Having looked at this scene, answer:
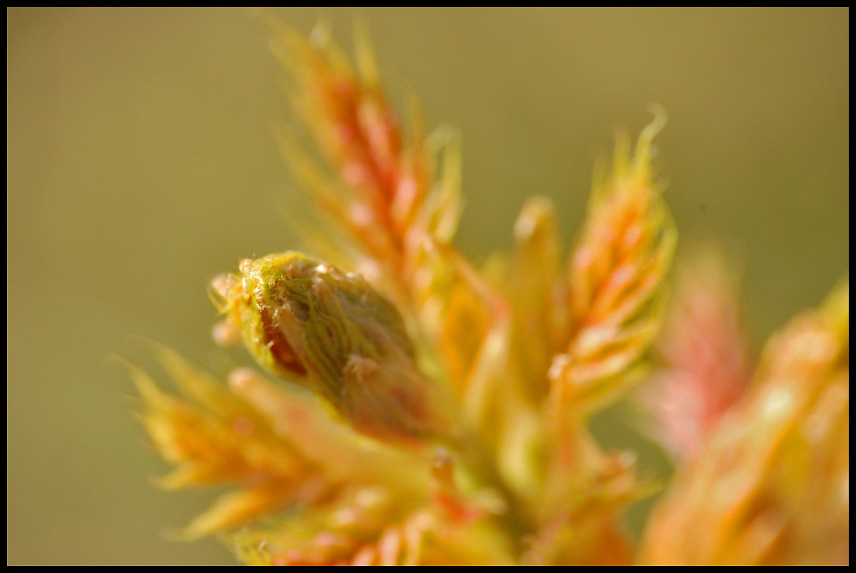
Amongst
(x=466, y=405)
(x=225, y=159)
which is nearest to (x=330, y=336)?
(x=466, y=405)

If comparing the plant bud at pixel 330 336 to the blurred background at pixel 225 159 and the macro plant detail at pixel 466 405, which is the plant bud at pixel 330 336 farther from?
the blurred background at pixel 225 159

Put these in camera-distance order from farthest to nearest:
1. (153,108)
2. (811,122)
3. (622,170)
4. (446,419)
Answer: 1. (153,108)
2. (811,122)
3. (622,170)
4. (446,419)

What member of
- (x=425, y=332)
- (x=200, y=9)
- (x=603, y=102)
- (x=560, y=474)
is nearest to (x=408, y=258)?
(x=425, y=332)

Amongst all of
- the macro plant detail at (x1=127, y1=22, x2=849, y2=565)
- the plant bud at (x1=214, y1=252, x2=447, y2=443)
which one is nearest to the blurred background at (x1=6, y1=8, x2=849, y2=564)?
the macro plant detail at (x1=127, y1=22, x2=849, y2=565)

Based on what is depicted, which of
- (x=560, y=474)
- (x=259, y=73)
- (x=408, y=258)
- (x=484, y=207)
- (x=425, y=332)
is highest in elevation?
(x=259, y=73)

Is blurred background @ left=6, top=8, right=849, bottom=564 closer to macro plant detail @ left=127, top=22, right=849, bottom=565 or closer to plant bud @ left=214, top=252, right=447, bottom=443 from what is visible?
macro plant detail @ left=127, top=22, right=849, bottom=565

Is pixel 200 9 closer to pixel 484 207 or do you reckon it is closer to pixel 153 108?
pixel 153 108
